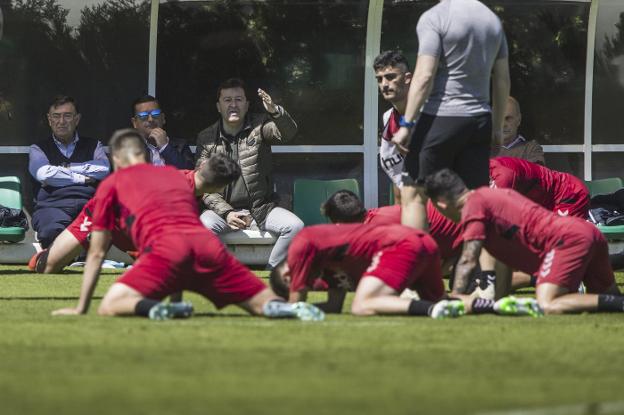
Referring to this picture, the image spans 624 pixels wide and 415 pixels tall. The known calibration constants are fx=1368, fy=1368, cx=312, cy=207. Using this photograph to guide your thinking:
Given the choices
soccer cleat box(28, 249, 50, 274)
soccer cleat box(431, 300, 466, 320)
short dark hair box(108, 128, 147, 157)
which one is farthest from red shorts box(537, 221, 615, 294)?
soccer cleat box(28, 249, 50, 274)

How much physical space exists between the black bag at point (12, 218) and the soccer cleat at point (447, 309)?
588 cm

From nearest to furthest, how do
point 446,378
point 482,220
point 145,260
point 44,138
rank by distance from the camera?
point 446,378 → point 145,260 → point 482,220 → point 44,138

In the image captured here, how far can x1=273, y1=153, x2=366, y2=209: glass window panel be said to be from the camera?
14.3m

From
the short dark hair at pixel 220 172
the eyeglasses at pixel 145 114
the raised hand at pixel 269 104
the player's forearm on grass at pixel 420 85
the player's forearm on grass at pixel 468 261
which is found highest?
the player's forearm on grass at pixel 420 85

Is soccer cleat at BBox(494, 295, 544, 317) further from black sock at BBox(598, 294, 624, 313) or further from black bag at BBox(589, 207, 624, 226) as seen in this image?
black bag at BBox(589, 207, 624, 226)

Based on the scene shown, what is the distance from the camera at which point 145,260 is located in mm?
7555

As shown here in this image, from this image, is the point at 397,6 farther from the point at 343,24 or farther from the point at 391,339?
the point at 391,339

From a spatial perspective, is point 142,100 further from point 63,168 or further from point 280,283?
point 280,283

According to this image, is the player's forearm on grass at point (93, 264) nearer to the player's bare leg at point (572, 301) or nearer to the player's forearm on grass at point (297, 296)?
the player's forearm on grass at point (297, 296)

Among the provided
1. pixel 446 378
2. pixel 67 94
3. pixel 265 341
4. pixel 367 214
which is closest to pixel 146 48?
pixel 67 94

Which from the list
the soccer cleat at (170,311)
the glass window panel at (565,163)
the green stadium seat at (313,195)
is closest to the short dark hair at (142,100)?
the green stadium seat at (313,195)

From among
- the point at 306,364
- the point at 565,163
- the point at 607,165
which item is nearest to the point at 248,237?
the point at 565,163

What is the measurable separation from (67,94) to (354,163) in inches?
121

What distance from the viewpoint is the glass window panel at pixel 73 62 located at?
14133 millimetres
